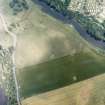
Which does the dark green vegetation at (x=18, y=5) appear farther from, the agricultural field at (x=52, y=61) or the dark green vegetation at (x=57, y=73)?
the dark green vegetation at (x=57, y=73)

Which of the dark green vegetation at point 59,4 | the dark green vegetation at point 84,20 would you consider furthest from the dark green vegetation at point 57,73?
the dark green vegetation at point 59,4

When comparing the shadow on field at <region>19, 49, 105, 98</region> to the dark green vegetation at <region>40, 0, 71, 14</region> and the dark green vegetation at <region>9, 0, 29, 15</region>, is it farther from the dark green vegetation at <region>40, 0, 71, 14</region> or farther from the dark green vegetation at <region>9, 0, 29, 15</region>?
the dark green vegetation at <region>9, 0, 29, 15</region>

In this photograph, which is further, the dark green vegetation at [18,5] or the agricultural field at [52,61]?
the dark green vegetation at [18,5]

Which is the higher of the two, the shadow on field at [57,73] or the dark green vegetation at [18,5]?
the dark green vegetation at [18,5]

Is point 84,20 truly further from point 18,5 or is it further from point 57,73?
point 18,5

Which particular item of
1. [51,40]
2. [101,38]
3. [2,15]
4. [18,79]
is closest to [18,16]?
[2,15]

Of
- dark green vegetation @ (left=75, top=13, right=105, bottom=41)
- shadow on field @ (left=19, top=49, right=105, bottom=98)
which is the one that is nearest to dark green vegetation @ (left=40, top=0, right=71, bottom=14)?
dark green vegetation @ (left=75, top=13, right=105, bottom=41)
